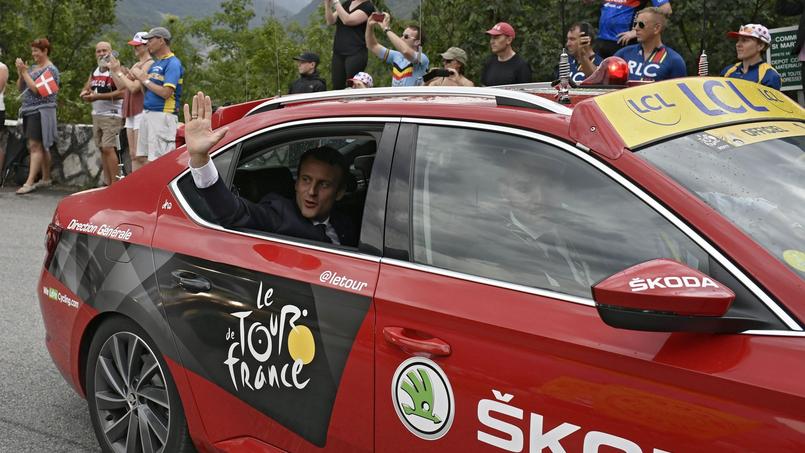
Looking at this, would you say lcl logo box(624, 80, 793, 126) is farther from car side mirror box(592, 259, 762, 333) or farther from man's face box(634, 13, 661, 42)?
man's face box(634, 13, 661, 42)

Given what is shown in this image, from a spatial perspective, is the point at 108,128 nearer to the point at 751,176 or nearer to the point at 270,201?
the point at 270,201

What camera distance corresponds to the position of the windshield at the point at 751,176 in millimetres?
2168

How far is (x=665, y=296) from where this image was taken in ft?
6.31

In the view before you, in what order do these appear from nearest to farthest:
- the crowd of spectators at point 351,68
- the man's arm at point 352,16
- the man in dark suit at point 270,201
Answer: the man in dark suit at point 270,201 → the crowd of spectators at point 351,68 → the man's arm at point 352,16

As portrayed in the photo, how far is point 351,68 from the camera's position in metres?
9.53

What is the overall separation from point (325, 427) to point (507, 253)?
32.8 inches

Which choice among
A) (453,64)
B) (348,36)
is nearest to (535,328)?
(453,64)

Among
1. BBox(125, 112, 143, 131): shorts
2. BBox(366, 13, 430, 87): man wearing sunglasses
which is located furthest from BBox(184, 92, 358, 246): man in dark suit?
BBox(125, 112, 143, 131): shorts

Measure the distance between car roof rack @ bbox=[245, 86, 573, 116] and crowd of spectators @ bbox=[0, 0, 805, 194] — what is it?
222 centimetres

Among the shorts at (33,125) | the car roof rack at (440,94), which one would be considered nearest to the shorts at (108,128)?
the shorts at (33,125)

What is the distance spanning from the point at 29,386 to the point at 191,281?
82.8 inches

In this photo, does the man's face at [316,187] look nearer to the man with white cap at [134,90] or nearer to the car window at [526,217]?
the car window at [526,217]

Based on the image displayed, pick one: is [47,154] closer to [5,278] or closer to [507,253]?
[5,278]

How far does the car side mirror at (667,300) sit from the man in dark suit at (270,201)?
1.19m
